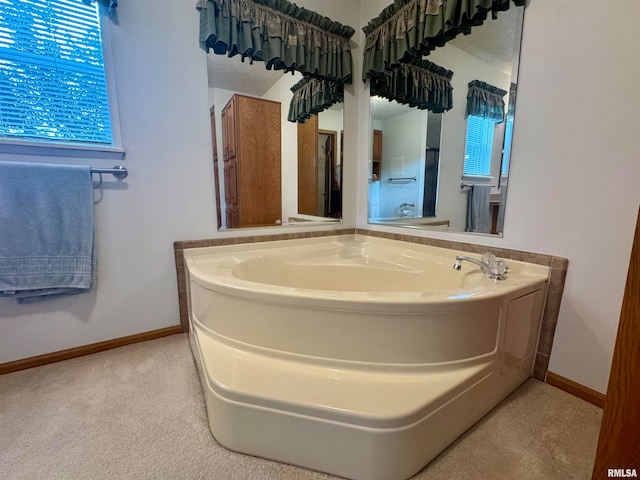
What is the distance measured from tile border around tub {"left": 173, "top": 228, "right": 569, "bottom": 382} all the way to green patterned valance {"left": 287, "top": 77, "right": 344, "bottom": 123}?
3.12 ft

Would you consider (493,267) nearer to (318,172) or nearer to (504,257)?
(504,257)

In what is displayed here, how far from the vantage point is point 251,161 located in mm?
2025

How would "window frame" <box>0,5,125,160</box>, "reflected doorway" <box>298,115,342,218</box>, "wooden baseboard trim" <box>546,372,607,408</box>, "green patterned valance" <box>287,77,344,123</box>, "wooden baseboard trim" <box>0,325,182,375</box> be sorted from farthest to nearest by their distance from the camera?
"reflected doorway" <box>298,115,342,218</box> < "green patterned valance" <box>287,77,344,123</box> < "wooden baseboard trim" <box>0,325,182,375</box> < "window frame" <box>0,5,125,160</box> < "wooden baseboard trim" <box>546,372,607,408</box>

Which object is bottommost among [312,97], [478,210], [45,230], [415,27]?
[45,230]

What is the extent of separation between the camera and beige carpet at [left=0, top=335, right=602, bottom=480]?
3.05 ft

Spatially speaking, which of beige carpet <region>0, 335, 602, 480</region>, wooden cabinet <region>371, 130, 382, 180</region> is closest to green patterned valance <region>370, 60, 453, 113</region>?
Answer: wooden cabinet <region>371, 130, 382, 180</region>

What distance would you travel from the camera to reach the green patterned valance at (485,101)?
4.90 feet

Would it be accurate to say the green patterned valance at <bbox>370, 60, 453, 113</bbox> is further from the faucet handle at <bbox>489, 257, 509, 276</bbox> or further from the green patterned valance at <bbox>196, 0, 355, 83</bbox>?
the faucet handle at <bbox>489, 257, 509, 276</bbox>

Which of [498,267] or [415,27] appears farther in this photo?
[415,27]

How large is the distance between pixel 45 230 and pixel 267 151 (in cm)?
137

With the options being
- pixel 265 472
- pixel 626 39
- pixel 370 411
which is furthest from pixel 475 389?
pixel 626 39

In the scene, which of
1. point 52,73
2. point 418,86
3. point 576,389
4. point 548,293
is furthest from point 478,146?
point 52,73

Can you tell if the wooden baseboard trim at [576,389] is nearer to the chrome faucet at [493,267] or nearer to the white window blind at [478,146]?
the chrome faucet at [493,267]

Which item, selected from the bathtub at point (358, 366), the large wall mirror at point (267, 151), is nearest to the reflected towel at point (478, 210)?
the bathtub at point (358, 366)
